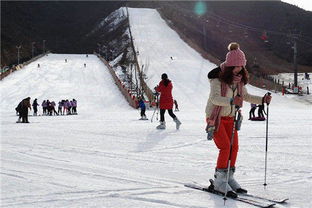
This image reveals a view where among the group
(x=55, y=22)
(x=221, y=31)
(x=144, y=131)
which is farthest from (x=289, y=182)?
(x=55, y=22)

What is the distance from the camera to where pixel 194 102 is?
121 feet

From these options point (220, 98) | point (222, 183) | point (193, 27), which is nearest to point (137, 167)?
point (222, 183)

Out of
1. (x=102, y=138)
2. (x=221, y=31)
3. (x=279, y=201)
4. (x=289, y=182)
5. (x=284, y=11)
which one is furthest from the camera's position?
(x=284, y=11)

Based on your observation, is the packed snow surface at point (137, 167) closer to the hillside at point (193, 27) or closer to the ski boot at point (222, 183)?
the ski boot at point (222, 183)

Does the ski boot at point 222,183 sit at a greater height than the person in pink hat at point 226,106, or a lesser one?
lesser

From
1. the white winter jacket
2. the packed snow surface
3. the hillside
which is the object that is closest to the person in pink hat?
the white winter jacket

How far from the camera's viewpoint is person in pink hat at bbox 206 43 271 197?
496 centimetres

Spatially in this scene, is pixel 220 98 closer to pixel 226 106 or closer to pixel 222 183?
pixel 226 106

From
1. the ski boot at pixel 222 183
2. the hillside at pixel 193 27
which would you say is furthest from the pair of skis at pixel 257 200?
the hillside at pixel 193 27

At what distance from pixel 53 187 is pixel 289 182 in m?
2.93

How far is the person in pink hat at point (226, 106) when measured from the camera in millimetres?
4961

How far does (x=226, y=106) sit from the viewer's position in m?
5.09

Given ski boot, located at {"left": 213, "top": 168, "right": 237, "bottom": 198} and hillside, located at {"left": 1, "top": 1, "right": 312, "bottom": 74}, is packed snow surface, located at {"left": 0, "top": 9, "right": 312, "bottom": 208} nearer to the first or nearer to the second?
ski boot, located at {"left": 213, "top": 168, "right": 237, "bottom": 198}

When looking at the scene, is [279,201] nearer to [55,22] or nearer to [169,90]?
[169,90]
